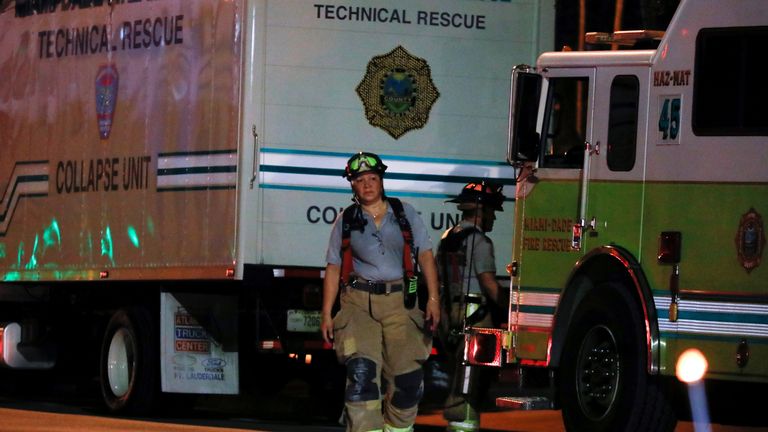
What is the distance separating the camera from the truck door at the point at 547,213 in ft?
37.6

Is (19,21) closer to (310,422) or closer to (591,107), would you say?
(310,422)

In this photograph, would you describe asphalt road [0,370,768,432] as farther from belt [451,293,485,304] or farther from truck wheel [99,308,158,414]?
belt [451,293,485,304]

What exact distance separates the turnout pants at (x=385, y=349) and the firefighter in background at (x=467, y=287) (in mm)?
1489

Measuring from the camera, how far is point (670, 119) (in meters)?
10.7

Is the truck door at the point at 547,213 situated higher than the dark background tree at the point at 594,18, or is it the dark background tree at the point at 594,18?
the dark background tree at the point at 594,18

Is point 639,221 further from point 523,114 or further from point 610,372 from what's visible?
point 523,114

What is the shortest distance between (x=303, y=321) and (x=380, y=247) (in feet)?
10.8

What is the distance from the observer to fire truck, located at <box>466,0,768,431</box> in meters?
10.2

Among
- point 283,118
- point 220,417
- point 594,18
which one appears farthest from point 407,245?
point 594,18

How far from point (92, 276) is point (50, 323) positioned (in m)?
2.27

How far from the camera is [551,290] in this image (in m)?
11.5

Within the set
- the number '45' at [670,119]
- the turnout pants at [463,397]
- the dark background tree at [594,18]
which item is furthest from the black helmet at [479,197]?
the dark background tree at [594,18]

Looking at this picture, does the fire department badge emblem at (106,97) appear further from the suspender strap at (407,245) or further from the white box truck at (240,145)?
the suspender strap at (407,245)

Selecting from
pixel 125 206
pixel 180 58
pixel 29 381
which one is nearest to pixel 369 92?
pixel 180 58
